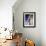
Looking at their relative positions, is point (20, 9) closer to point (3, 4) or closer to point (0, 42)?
point (3, 4)

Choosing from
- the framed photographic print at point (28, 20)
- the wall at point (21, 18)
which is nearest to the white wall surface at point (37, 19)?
the wall at point (21, 18)

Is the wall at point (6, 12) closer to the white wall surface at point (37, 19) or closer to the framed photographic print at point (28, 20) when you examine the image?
the white wall surface at point (37, 19)

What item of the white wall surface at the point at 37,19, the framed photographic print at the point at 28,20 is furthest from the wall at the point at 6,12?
the framed photographic print at the point at 28,20

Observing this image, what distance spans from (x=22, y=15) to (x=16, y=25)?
1.68 ft

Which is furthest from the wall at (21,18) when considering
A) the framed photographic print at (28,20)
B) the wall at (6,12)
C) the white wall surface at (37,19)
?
the wall at (6,12)

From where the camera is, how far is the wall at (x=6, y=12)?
4.60 meters

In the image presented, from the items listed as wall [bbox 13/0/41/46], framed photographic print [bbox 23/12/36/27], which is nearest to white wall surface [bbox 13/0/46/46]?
wall [bbox 13/0/41/46]

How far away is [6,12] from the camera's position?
15.1 ft

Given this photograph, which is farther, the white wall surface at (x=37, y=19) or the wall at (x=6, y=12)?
the white wall surface at (x=37, y=19)

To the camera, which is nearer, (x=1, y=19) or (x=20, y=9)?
(x=1, y=19)

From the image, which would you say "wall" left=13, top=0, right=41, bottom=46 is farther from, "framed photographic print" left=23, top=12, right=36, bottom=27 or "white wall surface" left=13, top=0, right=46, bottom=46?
"framed photographic print" left=23, top=12, right=36, bottom=27

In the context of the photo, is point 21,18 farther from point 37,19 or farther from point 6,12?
point 6,12

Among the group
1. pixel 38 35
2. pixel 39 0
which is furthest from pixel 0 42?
pixel 39 0

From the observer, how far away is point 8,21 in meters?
4.64
